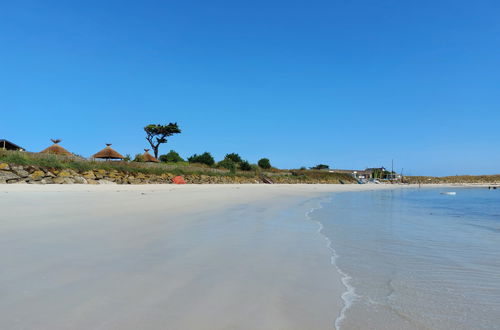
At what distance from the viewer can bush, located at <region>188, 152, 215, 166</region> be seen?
4288 cm

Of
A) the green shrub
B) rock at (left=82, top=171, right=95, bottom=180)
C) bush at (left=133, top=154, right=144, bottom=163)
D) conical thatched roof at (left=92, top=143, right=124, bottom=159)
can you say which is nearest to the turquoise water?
the green shrub

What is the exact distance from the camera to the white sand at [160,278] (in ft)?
6.84

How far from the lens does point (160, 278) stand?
9.51ft

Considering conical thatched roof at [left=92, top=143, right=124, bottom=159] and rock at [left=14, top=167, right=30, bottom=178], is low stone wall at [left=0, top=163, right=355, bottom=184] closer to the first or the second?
rock at [left=14, top=167, right=30, bottom=178]

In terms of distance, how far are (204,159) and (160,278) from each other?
40.4 metres

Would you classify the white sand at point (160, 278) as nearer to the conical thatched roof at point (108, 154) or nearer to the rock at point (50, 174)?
the rock at point (50, 174)

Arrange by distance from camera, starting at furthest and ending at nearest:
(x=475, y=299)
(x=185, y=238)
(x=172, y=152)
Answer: (x=172, y=152), (x=185, y=238), (x=475, y=299)

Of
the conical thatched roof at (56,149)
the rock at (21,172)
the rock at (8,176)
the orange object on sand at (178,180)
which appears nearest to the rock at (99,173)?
the rock at (21,172)

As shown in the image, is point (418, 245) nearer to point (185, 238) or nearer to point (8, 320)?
point (185, 238)

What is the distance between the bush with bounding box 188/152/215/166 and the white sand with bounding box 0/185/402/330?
37242 millimetres

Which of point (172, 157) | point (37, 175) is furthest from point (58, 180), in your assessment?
point (172, 157)

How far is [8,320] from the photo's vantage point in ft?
6.44

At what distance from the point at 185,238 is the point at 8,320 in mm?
2940

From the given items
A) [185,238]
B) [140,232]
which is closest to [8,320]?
[185,238]
